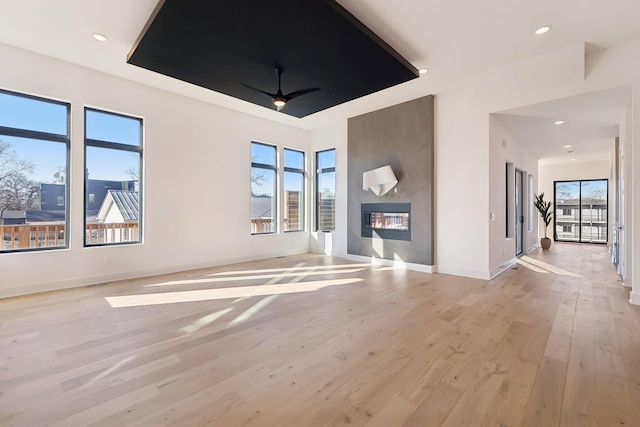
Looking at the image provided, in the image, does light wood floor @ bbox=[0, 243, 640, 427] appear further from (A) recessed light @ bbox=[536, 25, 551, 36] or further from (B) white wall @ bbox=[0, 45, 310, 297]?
(A) recessed light @ bbox=[536, 25, 551, 36]

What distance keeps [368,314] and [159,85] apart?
5286mm

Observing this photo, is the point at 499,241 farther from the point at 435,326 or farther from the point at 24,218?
the point at 24,218

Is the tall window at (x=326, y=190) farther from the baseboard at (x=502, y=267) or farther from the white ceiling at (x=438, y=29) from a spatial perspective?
the baseboard at (x=502, y=267)

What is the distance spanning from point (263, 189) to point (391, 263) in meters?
3.54

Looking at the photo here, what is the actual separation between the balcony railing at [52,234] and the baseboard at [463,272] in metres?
5.67

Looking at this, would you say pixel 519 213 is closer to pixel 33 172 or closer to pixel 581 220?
pixel 581 220

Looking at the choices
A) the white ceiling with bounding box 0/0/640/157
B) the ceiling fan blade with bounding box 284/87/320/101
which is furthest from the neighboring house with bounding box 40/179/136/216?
the ceiling fan blade with bounding box 284/87/320/101

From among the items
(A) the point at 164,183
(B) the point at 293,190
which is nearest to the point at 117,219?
(A) the point at 164,183

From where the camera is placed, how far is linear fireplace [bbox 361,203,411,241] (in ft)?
20.2

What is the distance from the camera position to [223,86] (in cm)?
483

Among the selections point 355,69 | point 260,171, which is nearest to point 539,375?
point 355,69

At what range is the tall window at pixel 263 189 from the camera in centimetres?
713

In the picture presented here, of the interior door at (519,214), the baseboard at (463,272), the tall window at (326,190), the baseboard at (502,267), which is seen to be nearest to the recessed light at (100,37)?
the tall window at (326,190)

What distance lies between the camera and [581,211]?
10.6 meters
